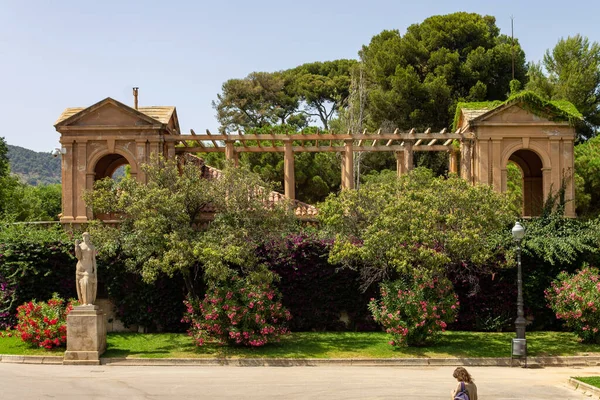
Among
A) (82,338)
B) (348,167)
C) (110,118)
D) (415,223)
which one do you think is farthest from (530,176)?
(82,338)

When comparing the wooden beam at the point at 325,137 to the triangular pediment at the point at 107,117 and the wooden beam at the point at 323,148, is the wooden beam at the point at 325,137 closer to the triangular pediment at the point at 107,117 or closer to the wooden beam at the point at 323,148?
the wooden beam at the point at 323,148

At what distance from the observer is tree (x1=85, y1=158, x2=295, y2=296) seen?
18.8 m

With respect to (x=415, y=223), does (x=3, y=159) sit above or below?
above

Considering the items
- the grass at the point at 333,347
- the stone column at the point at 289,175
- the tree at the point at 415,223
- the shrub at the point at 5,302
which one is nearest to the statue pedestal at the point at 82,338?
the grass at the point at 333,347

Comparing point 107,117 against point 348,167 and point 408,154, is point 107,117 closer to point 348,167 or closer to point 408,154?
point 348,167

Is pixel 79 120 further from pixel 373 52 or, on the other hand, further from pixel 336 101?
pixel 336 101

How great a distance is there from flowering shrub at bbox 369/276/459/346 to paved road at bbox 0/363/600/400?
1.55 m

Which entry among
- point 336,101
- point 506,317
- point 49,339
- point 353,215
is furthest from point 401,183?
point 336,101

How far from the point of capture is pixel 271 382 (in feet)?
50.8

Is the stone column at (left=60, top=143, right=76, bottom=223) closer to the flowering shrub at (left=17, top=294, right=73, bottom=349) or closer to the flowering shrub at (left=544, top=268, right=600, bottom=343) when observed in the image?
the flowering shrub at (left=17, top=294, right=73, bottom=349)

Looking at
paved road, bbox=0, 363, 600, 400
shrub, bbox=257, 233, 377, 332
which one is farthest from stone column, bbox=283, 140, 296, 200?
paved road, bbox=0, 363, 600, 400

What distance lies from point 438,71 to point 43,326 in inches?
1122

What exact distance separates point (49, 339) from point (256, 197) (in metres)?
6.71

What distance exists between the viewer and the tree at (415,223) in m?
18.9
